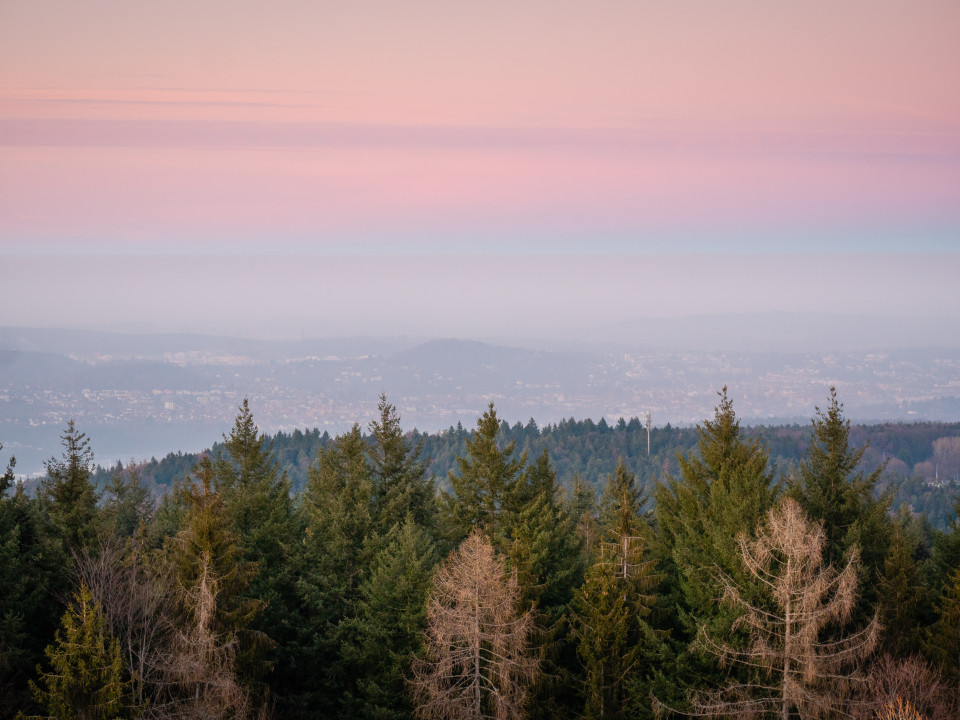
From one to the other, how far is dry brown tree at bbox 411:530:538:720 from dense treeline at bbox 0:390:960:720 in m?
0.08

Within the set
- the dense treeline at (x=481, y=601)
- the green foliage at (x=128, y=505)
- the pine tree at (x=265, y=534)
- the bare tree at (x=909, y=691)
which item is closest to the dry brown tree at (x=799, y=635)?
the dense treeline at (x=481, y=601)

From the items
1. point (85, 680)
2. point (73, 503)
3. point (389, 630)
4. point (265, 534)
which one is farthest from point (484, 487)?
point (85, 680)

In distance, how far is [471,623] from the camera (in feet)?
83.1

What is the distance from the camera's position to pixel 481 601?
25.6 meters

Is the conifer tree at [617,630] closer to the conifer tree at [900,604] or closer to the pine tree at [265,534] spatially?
the conifer tree at [900,604]

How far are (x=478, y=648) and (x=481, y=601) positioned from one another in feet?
4.14

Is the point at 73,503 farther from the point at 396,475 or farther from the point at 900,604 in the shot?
the point at 900,604

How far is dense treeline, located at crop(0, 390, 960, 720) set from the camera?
23188mm

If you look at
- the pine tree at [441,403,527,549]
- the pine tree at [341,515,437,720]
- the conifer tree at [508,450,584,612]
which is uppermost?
the pine tree at [441,403,527,549]

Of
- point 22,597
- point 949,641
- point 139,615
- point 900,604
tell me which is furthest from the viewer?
point 900,604

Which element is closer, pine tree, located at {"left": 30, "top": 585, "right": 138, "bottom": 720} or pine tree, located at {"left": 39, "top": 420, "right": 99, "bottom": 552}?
pine tree, located at {"left": 30, "top": 585, "right": 138, "bottom": 720}

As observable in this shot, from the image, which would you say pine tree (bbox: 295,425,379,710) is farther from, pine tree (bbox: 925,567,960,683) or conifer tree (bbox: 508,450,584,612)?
pine tree (bbox: 925,567,960,683)

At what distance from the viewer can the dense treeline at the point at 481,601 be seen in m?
23.2

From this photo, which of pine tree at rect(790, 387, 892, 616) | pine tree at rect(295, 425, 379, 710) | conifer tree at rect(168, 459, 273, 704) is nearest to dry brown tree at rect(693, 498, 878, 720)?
pine tree at rect(790, 387, 892, 616)
